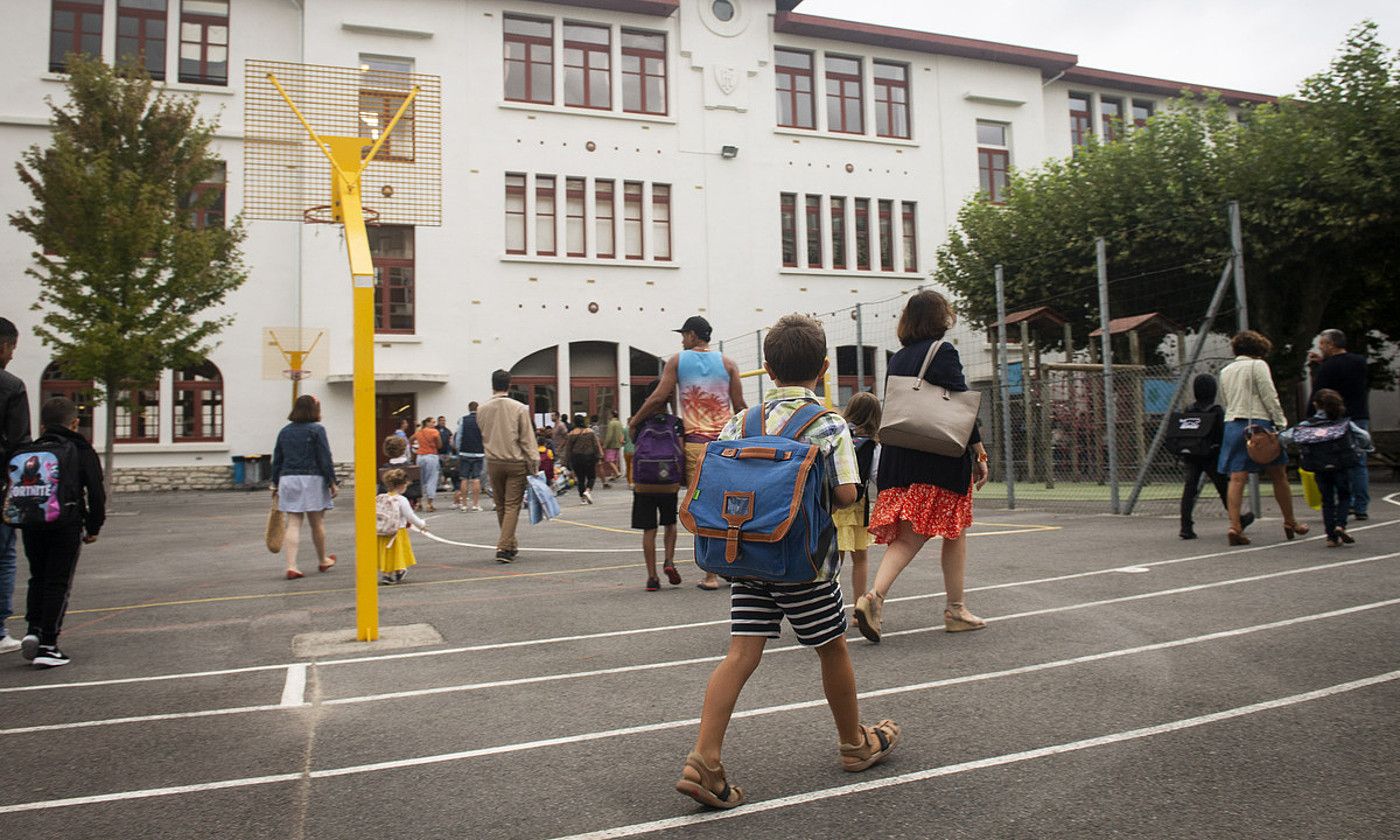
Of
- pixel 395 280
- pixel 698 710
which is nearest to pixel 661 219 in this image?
pixel 395 280

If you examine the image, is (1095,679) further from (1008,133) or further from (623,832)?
(1008,133)

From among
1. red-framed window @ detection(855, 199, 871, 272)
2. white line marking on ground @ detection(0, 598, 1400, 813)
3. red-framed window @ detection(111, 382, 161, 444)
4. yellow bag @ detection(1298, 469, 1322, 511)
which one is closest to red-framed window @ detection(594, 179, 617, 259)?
red-framed window @ detection(855, 199, 871, 272)

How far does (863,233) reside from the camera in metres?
32.2

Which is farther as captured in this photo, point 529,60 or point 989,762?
point 529,60

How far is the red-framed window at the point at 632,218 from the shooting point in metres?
29.6

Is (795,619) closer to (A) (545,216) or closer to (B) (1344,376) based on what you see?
(B) (1344,376)

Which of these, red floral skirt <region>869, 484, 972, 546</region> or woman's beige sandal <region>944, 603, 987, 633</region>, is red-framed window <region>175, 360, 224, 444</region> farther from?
woman's beige sandal <region>944, 603, 987, 633</region>

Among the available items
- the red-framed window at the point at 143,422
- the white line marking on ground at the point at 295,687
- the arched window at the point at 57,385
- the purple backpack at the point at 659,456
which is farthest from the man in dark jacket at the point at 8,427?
the red-framed window at the point at 143,422

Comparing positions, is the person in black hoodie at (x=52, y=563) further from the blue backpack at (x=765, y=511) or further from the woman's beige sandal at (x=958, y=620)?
the woman's beige sandal at (x=958, y=620)

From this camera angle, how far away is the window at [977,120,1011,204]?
3372 centimetres

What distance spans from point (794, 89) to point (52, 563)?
2826 centimetres

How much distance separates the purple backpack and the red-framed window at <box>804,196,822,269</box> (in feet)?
78.9

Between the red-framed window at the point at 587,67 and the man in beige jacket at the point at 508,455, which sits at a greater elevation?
the red-framed window at the point at 587,67

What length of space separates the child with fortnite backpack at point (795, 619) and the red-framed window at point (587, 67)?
27016mm
